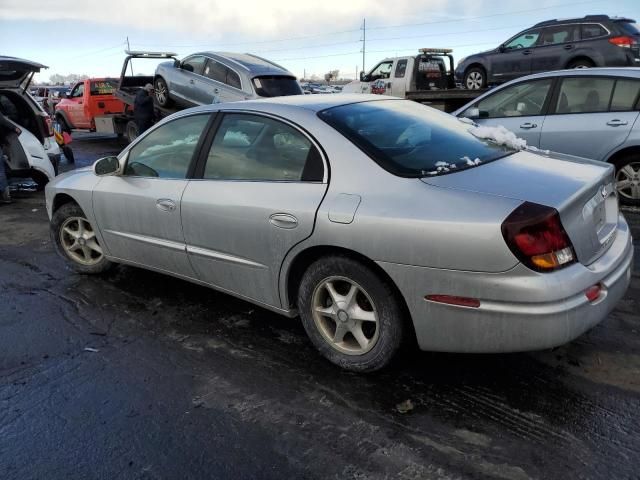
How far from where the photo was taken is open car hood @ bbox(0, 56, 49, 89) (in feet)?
25.8

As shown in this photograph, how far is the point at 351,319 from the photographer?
2969mm

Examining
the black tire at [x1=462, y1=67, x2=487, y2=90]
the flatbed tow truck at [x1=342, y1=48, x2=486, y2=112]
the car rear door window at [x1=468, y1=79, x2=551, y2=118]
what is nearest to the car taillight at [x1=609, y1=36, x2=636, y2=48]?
the black tire at [x1=462, y1=67, x2=487, y2=90]


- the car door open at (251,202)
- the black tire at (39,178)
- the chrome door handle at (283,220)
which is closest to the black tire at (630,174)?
the car door open at (251,202)

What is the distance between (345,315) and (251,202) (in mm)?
876

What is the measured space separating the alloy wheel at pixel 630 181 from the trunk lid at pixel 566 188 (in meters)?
3.32

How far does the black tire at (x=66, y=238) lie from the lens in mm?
4676

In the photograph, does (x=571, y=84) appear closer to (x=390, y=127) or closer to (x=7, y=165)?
(x=390, y=127)

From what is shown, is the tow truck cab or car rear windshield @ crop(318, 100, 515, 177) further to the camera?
the tow truck cab

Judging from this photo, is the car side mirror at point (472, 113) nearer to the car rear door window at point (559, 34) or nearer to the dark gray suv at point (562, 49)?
the dark gray suv at point (562, 49)

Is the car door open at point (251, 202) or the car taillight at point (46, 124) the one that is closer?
the car door open at point (251, 202)

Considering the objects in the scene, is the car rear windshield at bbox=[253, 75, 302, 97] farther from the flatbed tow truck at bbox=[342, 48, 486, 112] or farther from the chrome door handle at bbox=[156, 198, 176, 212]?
the chrome door handle at bbox=[156, 198, 176, 212]

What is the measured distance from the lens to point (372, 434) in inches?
101

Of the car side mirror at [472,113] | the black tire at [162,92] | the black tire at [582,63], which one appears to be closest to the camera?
the car side mirror at [472,113]

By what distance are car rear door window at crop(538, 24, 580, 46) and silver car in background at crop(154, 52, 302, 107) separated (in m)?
5.69
